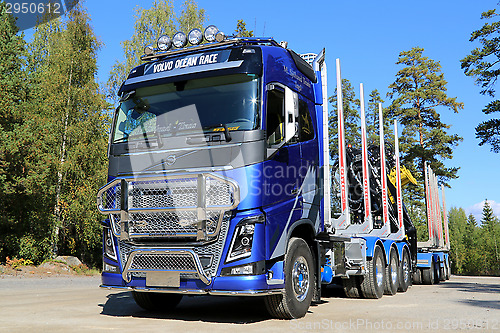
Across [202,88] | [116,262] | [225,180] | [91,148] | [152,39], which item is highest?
[152,39]

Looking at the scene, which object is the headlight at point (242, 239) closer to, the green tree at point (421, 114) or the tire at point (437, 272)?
the tire at point (437, 272)

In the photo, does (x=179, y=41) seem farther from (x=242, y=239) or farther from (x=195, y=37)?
(x=242, y=239)

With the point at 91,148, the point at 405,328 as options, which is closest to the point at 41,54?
the point at 91,148

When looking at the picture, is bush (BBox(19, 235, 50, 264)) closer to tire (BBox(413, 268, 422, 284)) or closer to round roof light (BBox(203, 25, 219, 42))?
tire (BBox(413, 268, 422, 284))

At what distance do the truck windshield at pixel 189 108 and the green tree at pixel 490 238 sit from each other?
6991 cm

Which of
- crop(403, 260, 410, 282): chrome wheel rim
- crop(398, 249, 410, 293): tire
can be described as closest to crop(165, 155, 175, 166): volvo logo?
crop(398, 249, 410, 293): tire

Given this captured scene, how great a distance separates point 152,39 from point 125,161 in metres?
24.2

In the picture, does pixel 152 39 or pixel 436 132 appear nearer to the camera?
pixel 152 39

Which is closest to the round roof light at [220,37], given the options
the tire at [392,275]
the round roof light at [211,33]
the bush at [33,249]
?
the round roof light at [211,33]

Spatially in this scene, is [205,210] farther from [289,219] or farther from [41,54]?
[41,54]

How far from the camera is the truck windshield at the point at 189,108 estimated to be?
6109 millimetres

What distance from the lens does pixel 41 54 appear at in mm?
27484

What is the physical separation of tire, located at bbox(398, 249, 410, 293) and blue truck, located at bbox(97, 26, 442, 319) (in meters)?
5.29

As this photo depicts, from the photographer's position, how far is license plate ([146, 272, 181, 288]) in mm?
5836
